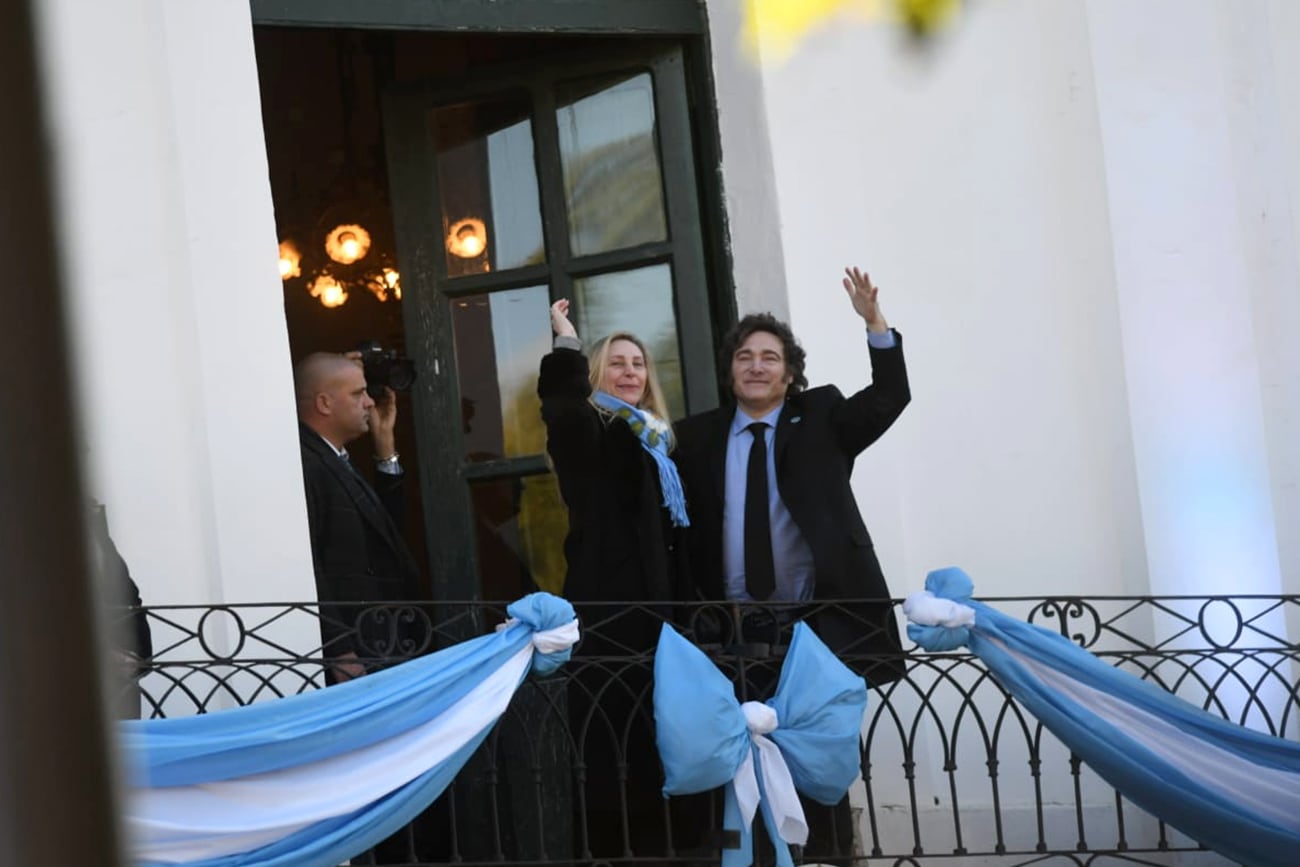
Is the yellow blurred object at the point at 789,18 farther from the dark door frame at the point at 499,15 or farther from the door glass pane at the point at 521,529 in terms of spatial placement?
the door glass pane at the point at 521,529

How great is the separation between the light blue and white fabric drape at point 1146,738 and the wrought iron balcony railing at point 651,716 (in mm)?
124

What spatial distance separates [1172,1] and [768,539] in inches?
101

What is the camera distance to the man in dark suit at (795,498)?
5.09 meters

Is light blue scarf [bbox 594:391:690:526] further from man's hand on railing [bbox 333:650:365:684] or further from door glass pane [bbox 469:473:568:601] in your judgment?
door glass pane [bbox 469:473:568:601]

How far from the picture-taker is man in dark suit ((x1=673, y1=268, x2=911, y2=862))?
5.09 metres

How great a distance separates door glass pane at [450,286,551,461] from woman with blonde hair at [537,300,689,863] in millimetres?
1318

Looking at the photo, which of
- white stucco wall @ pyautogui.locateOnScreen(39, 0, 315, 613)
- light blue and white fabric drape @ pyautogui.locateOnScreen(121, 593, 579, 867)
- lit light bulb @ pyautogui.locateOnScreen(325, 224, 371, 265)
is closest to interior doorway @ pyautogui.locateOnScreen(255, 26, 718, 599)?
white stucco wall @ pyautogui.locateOnScreen(39, 0, 315, 613)

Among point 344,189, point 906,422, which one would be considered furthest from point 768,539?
point 344,189

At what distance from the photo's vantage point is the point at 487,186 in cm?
669

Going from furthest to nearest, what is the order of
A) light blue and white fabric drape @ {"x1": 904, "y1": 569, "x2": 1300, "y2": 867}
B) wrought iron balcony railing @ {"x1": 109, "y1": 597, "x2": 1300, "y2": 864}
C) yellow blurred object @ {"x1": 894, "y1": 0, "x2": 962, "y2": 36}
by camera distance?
wrought iron balcony railing @ {"x1": 109, "y1": 597, "x2": 1300, "y2": 864}, light blue and white fabric drape @ {"x1": 904, "y1": 569, "x2": 1300, "y2": 867}, yellow blurred object @ {"x1": 894, "y1": 0, "x2": 962, "y2": 36}

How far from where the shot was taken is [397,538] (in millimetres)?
5691

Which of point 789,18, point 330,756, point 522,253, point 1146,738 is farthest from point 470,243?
point 1146,738

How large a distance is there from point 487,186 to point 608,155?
451 mm

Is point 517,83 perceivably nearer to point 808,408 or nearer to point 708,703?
point 808,408
